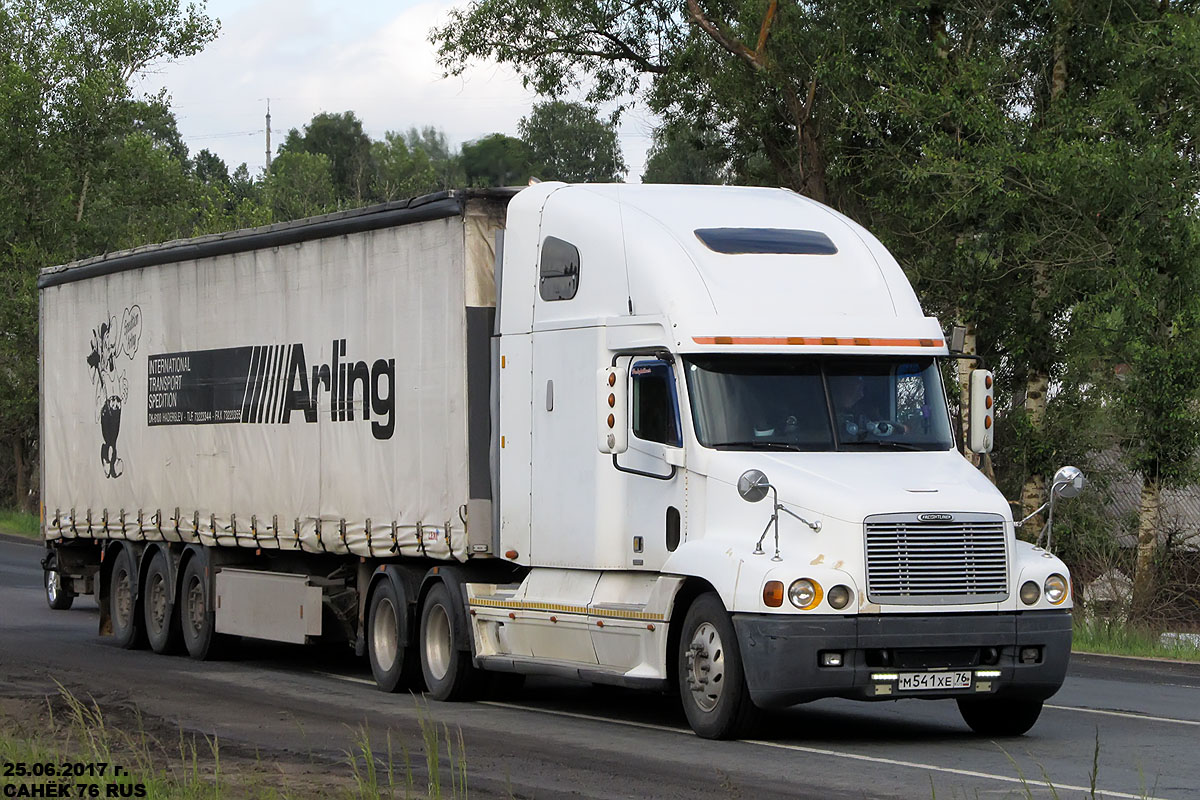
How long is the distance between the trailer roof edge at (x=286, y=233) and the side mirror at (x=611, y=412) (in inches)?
110

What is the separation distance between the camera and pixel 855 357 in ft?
43.5

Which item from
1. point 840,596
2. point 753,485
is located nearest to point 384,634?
point 753,485

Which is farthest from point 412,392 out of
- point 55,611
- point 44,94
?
point 44,94

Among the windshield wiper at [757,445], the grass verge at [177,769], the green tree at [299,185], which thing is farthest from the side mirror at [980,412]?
the green tree at [299,185]

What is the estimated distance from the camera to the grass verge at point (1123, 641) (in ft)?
69.1

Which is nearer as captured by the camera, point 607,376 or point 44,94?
point 607,376

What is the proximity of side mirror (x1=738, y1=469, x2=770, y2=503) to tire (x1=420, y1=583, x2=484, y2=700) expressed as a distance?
12.5 ft

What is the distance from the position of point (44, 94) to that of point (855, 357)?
38.0 meters

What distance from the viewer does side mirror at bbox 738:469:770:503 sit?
1206cm

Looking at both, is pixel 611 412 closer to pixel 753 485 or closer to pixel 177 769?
pixel 753 485

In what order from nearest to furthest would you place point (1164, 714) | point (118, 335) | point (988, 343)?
point (1164, 714), point (118, 335), point (988, 343)

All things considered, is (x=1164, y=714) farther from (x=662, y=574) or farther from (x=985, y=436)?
(x=662, y=574)

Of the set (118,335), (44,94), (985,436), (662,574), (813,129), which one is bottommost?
(662,574)

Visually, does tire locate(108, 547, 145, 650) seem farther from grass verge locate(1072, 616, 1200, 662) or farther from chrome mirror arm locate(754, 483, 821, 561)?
chrome mirror arm locate(754, 483, 821, 561)
